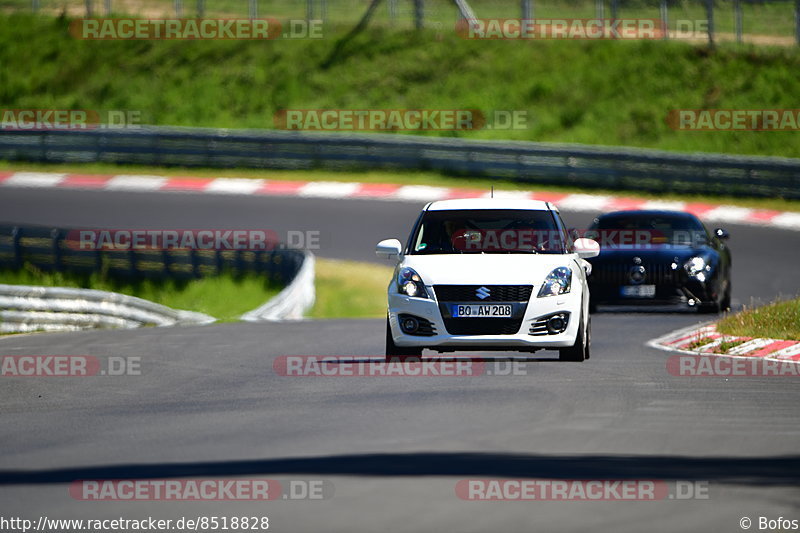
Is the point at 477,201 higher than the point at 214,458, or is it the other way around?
the point at 477,201

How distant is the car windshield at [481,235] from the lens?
1244 cm

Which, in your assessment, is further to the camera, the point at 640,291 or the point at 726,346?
the point at 640,291

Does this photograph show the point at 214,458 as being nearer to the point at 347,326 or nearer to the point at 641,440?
the point at 641,440

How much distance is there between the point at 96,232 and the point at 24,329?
5.14 meters

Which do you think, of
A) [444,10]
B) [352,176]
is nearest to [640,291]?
[352,176]

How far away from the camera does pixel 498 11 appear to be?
1800 inches

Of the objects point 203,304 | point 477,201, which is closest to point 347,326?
point 477,201

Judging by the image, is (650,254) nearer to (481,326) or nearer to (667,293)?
(667,293)

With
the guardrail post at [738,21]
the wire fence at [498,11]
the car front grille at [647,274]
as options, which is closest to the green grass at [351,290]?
the car front grille at [647,274]

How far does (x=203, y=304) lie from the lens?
72.4 ft

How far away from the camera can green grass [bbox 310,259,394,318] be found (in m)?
22.0

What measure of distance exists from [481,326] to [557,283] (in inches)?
29.4

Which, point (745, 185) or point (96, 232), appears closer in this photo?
point (96, 232)

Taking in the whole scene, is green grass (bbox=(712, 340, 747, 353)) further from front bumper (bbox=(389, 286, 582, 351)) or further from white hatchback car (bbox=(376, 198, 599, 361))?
front bumper (bbox=(389, 286, 582, 351))
